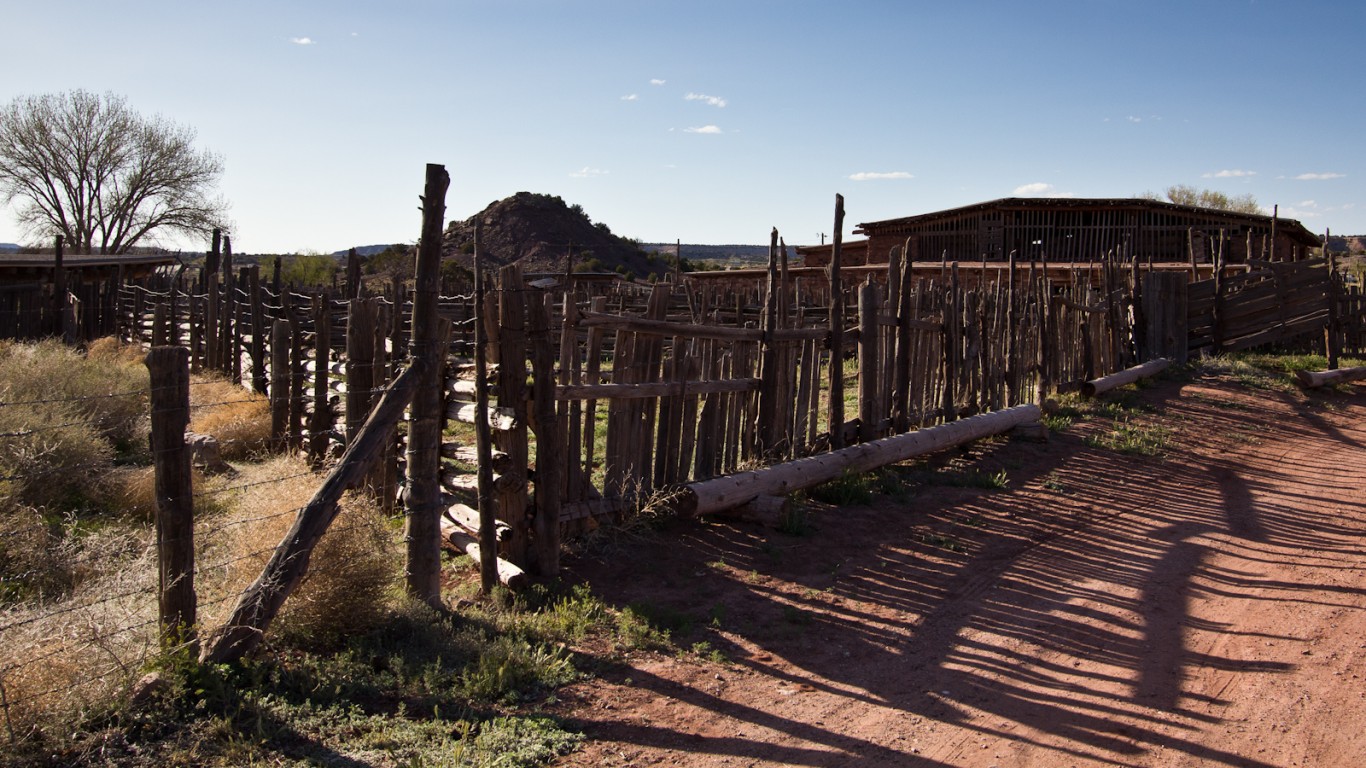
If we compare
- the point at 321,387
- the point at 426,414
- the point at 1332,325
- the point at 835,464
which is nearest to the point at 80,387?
the point at 321,387

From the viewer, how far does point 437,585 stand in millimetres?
5078

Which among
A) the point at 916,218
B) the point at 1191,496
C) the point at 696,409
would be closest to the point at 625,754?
the point at 696,409

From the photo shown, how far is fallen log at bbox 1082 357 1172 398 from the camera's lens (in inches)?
527

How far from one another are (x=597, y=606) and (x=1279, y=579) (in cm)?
445

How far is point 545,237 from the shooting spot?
53094mm

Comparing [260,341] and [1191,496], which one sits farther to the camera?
[260,341]

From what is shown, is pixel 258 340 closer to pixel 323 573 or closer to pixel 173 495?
pixel 323 573

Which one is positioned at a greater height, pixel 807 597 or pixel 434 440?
pixel 434 440

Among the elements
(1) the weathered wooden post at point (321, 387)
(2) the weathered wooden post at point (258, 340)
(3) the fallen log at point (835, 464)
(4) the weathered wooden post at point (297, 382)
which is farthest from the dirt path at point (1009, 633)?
(2) the weathered wooden post at point (258, 340)

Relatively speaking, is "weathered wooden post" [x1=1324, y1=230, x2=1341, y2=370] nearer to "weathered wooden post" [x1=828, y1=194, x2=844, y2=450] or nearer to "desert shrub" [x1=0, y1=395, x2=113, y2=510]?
"weathered wooden post" [x1=828, y1=194, x2=844, y2=450]

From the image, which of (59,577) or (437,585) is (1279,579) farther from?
(59,577)

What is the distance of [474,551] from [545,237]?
4847cm

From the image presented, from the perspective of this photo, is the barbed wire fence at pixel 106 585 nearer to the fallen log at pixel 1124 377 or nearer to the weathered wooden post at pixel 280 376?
the weathered wooden post at pixel 280 376

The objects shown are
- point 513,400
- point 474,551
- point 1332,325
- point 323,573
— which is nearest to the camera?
point 323,573
